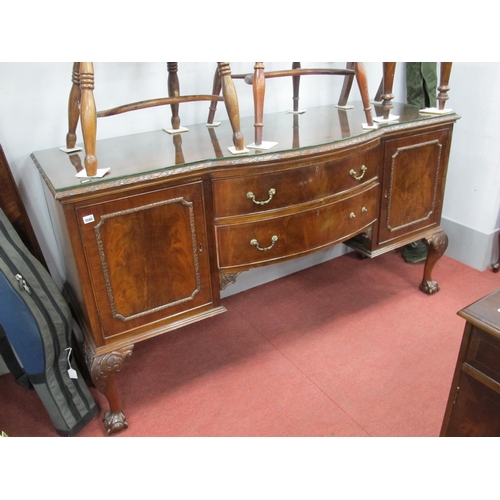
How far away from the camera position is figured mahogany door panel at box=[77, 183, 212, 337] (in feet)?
4.34

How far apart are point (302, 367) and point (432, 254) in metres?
0.94

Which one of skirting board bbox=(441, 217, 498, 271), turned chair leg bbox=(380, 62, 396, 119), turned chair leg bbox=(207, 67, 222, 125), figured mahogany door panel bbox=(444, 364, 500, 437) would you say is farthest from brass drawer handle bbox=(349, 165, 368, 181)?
skirting board bbox=(441, 217, 498, 271)

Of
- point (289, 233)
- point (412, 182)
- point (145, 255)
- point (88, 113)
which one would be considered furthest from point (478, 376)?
point (88, 113)

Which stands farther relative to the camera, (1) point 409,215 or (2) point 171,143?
(1) point 409,215

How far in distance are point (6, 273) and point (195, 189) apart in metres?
0.62

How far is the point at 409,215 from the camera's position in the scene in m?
2.07

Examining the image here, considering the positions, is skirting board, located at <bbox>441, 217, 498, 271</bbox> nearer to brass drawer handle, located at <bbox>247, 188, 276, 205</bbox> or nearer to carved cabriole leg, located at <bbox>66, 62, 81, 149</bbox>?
brass drawer handle, located at <bbox>247, 188, 276, 205</bbox>

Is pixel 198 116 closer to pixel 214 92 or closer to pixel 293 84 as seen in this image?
pixel 214 92

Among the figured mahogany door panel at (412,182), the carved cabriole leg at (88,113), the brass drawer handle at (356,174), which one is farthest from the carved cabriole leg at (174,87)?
the figured mahogany door panel at (412,182)

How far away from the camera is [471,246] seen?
2602mm

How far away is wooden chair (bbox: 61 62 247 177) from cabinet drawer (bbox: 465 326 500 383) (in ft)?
2.86

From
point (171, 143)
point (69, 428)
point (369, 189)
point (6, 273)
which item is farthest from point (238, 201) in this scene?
point (69, 428)

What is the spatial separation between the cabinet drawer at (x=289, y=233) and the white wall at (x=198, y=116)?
66cm

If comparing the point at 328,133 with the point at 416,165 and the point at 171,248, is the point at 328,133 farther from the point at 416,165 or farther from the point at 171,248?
the point at 171,248
